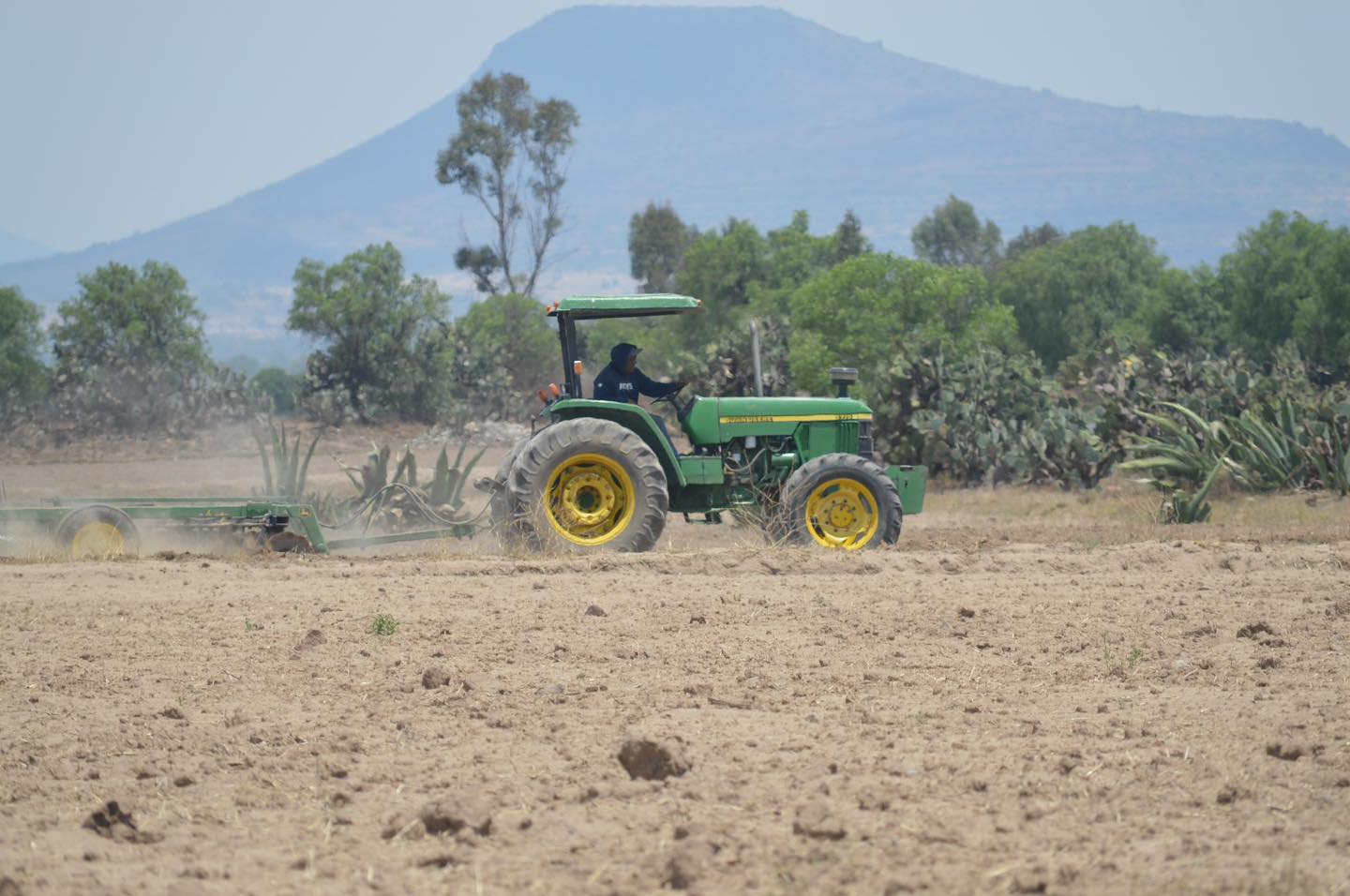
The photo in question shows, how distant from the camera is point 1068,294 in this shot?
156ft

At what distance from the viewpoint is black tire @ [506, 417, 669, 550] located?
1058 cm

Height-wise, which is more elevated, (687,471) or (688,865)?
(687,471)

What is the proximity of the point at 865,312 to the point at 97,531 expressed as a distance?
19.0 m

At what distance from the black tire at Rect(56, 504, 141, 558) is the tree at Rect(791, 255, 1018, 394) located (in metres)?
16.9

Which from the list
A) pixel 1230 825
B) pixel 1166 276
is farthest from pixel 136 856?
pixel 1166 276

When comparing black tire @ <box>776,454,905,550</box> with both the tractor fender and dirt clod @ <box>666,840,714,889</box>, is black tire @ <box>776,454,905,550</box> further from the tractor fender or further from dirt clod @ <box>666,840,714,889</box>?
dirt clod @ <box>666,840,714,889</box>

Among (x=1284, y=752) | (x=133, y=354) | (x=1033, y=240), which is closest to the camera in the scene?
(x=1284, y=752)

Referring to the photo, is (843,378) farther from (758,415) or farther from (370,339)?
(370,339)

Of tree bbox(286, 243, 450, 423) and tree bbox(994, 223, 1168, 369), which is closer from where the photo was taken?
tree bbox(286, 243, 450, 423)

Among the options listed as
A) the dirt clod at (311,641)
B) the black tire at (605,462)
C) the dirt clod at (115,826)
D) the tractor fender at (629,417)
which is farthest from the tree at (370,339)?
the dirt clod at (115,826)

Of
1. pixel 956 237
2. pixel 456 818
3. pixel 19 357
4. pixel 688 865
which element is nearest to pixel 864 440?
pixel 456 818

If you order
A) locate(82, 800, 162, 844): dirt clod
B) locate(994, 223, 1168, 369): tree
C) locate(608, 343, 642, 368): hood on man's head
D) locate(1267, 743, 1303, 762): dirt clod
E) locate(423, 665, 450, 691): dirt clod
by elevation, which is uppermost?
locate(994, 223, 1168, 369): tree

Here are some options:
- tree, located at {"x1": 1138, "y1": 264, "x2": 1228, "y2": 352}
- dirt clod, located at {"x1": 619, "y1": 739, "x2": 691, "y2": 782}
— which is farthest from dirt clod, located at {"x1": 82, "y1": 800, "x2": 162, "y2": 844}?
tree, located at {"x1": 1138, "y1": 264, "x2": 1228, "y2": 352}

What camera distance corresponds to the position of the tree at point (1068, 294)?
1844 inches
